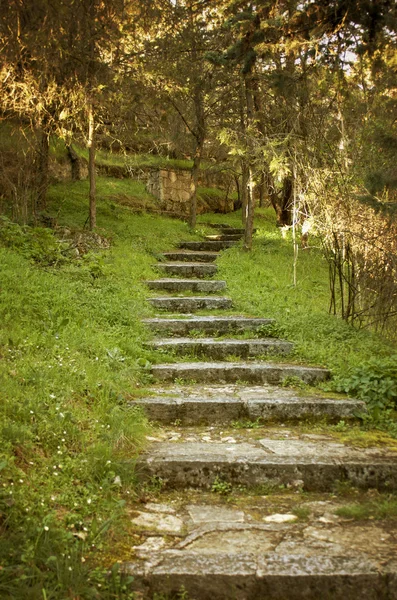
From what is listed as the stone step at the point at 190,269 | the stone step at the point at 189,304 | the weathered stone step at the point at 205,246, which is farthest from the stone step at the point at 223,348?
the weathered stone step at the point at 205,246

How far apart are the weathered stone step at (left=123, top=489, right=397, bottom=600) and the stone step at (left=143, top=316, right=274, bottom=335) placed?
326 centimetres

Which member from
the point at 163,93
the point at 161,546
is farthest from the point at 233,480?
the point at 163,93

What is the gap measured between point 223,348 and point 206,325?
82 centimetres

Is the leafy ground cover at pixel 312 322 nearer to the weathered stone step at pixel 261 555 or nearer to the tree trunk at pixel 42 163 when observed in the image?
the weathered stone step at pixel 261 555

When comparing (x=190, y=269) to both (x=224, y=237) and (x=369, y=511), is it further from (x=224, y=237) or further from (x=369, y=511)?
(x=369, y=511)

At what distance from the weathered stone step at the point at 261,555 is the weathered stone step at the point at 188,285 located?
5505 millimetres

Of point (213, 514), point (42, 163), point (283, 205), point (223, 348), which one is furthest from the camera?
point (283, 205)

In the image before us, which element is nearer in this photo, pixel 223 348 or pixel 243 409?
pixel 243 409

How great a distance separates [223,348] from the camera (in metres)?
5.52

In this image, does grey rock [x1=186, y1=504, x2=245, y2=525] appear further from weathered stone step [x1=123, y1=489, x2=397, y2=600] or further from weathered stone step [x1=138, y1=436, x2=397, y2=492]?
weathered stone step [x1=138, y1=436, x2=397, y2=492]

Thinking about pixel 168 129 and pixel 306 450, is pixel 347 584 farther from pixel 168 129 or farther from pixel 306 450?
pixel 168 129

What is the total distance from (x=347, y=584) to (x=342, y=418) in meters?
1.93

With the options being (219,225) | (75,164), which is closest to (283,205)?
(219,225)

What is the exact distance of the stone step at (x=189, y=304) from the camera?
730 centimetres
